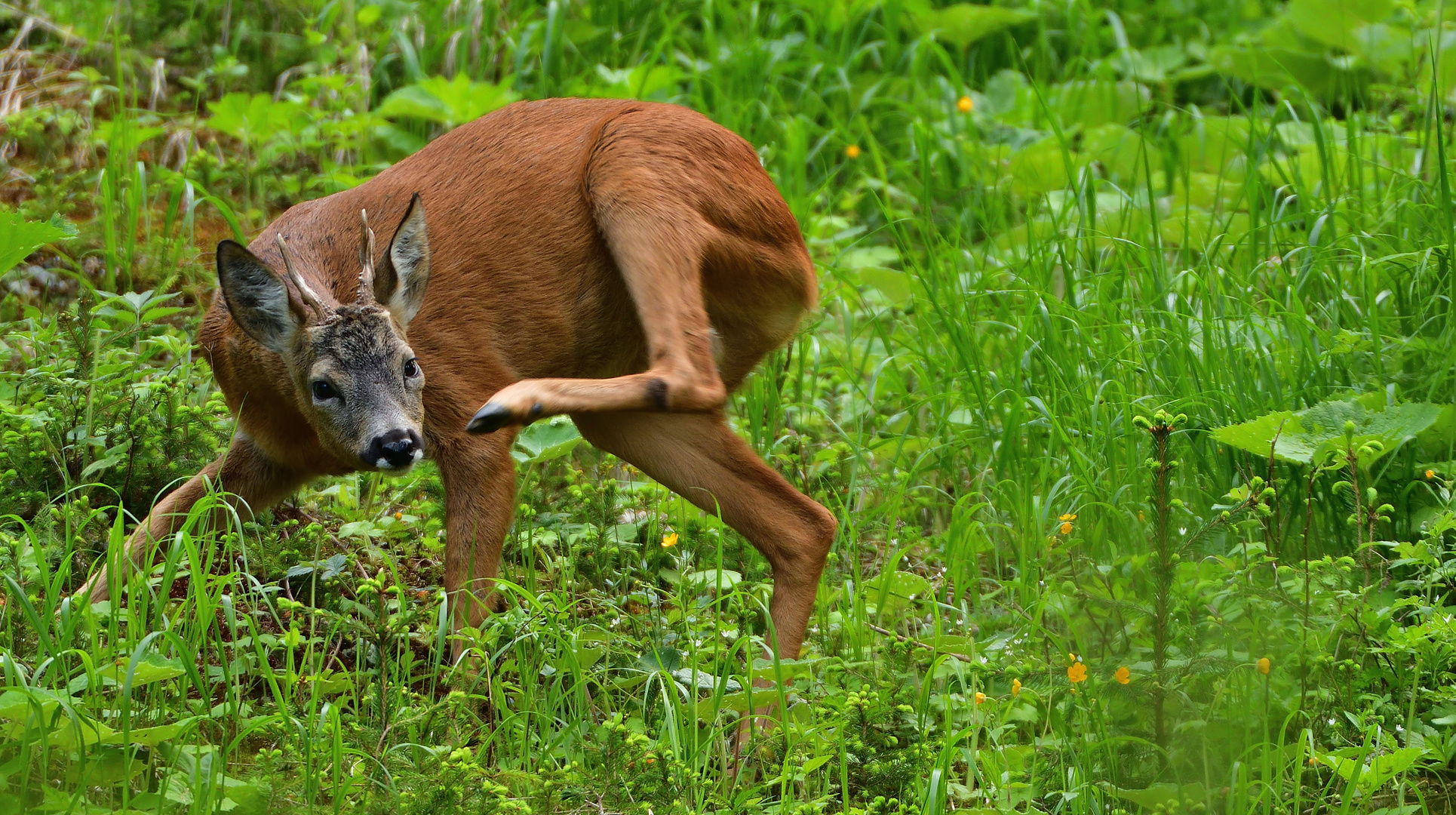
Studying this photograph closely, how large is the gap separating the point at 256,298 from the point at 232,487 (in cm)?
63

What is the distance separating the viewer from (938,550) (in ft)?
14.4

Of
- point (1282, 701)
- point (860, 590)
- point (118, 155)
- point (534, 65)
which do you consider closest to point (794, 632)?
point (860, 590)

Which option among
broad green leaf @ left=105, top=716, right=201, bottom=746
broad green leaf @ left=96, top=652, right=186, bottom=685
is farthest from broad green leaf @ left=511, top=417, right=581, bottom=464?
broad green leaf @ left=105, top=716, right=201, bottom=746

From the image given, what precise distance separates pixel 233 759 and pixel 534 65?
4.31 m

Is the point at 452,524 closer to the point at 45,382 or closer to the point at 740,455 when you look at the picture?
the point at 740,455

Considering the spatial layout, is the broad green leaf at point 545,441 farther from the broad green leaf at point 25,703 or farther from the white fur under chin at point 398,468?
the broad green leaf at point 25,703

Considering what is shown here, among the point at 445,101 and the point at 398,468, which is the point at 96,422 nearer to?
the point at 398,468

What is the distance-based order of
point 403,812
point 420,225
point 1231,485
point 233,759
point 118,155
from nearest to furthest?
1. point 403,812
2. point 233,759
3. point 420,225
4. point 1231,485
5. point 118,155

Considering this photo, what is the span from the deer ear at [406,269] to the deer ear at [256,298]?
0.73 feet

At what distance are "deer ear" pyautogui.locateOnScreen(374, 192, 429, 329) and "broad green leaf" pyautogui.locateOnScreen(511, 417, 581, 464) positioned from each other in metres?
0.76

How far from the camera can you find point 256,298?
348 cm

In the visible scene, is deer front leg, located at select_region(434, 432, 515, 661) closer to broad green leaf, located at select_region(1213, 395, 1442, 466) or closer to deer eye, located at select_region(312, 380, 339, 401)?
deer eye, located at select_region(312, 380, 339, 401)

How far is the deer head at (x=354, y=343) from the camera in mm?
3439

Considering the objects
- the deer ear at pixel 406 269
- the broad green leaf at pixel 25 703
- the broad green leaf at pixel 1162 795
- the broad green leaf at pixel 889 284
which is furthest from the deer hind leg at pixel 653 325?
the broad green leaf at pixel 889 284
